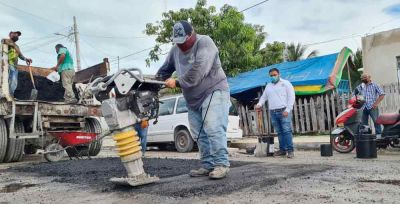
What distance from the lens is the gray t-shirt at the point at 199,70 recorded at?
4.36m

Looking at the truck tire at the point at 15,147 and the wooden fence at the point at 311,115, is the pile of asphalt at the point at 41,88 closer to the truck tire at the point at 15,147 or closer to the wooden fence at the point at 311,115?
the truck tire at the point at 15,147

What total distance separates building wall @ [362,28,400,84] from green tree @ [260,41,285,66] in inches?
354

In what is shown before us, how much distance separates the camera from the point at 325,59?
16078mm

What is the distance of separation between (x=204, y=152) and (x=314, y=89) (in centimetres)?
1105

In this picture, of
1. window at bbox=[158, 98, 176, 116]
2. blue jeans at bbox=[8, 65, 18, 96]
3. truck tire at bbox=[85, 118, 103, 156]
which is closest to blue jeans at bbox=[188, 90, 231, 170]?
truck tire at bbox=[85, 118, 103, 156]

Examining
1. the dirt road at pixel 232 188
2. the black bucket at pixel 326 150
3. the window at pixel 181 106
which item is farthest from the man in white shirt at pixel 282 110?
the window at pixel 181 106

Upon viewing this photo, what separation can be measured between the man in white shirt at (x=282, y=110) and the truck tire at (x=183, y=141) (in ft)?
12.2

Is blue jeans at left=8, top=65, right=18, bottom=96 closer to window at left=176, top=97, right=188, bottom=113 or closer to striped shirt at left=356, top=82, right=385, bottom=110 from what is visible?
window at left=176, top=97, right=188, bottom=113

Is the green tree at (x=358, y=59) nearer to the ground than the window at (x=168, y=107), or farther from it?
farther from it

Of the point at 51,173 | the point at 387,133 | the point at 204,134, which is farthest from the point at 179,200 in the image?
the point at 387,133

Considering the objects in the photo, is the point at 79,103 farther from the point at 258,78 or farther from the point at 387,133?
the point at 258,78

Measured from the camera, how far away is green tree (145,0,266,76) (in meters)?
18.4

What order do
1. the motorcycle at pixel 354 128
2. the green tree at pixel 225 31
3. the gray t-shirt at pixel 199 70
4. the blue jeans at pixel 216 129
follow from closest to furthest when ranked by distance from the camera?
the gray t-shirt at pixel 199 70
the blue jeans at pixel 216 129
the motorcycle at pixel 354 128
the green tree at pixel 225 31

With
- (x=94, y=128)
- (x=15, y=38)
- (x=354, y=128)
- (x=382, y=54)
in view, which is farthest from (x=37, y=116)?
(x=382, y=54)
